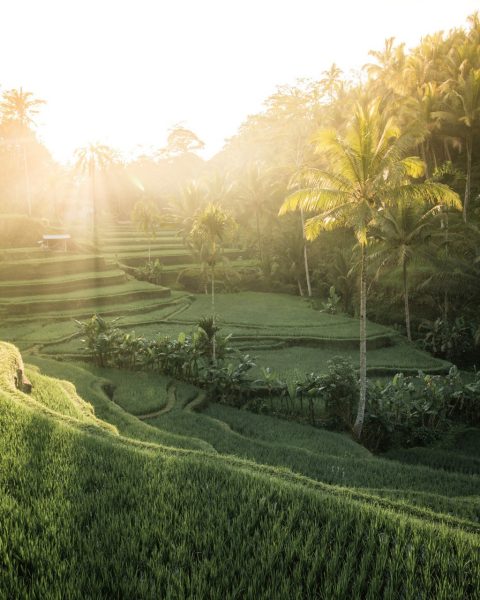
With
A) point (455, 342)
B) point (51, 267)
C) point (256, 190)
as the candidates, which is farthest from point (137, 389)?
point (256, 190)

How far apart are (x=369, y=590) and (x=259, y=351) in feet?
35.3

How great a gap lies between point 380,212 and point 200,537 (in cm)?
1185

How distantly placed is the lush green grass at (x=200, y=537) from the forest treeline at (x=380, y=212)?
20.5 feet

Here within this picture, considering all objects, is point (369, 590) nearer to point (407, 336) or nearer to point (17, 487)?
point (17, 487)

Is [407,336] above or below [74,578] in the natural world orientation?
below

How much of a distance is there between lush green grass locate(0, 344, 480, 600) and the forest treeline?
6.25 metres

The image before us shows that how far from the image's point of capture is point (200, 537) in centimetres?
282

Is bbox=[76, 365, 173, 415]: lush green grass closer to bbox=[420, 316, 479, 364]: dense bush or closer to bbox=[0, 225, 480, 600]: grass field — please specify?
bbox=[0, 225, 480, 600]: grass field

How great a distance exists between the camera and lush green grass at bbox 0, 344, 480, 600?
2418 millimetres

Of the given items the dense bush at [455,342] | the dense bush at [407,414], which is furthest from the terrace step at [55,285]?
the dense bush at [407,414]

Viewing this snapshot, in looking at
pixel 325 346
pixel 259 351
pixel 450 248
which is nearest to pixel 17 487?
Result: pixel 259 351

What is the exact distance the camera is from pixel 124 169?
4491cm

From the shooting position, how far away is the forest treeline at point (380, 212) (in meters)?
14.7

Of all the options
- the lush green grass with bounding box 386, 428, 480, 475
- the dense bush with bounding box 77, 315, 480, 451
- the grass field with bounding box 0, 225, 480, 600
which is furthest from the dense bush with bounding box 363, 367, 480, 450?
the grass field with bounding box 0, 225, 480, 600
